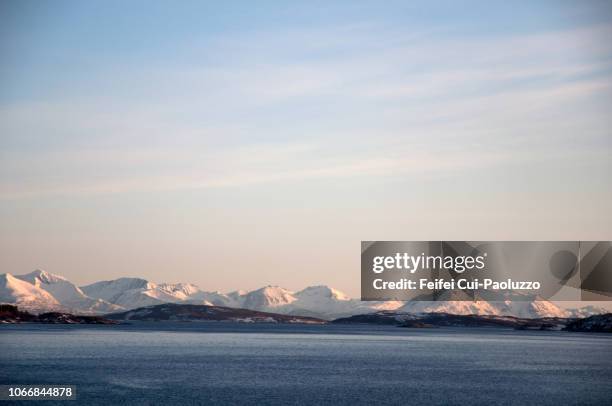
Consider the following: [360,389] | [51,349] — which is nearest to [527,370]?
[360,389]

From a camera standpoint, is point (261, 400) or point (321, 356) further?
point (321, 356)

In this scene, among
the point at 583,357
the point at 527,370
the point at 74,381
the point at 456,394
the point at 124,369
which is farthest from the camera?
the point at 583,357

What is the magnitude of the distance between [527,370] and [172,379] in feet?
194

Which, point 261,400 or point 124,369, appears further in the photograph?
point 124,369

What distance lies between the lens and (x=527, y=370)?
130125 millimetres

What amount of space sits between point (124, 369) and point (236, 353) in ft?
165

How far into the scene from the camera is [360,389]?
96438 mm

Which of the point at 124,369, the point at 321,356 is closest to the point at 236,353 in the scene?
the point at 321,356

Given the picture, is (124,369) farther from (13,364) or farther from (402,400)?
(402,400)

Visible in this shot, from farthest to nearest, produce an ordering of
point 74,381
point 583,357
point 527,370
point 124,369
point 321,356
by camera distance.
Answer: point 583,357
point 321,356
point 527,370
point 124,369
point 74,381

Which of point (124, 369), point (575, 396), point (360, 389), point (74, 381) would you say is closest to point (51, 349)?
point (124, 369)

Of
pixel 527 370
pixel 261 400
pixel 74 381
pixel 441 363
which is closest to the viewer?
pixel 261 400

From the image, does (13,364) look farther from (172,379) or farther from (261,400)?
(261,400)

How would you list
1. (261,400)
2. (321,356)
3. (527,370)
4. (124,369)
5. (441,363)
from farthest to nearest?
(321,356)
(441,363)
(527,370)
(124,369)
(261,400)
